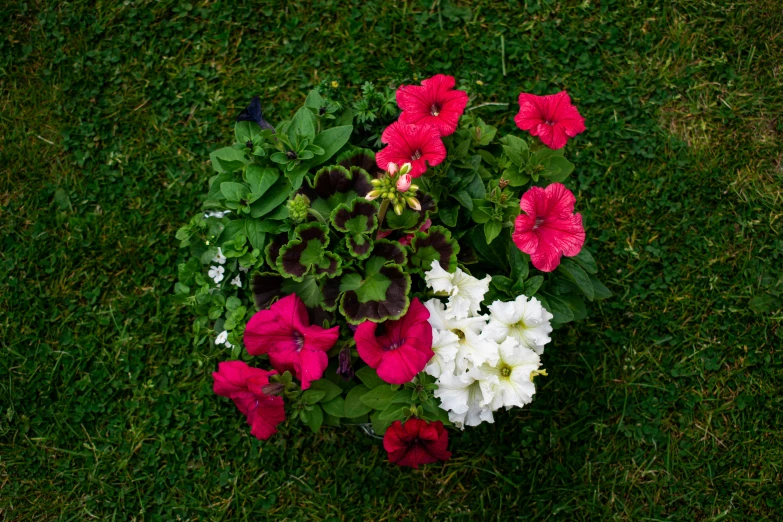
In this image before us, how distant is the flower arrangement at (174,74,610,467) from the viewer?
6.36 feet

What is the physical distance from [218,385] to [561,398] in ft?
5.29

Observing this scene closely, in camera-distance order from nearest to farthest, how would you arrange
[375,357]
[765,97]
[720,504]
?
[375,357] < [720,504] < [765,97]

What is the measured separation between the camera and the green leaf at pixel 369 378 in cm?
213

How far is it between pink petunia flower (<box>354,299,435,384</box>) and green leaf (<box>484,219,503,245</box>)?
32 cm

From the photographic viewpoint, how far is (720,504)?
9.18ft

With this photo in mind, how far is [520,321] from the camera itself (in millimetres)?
1992

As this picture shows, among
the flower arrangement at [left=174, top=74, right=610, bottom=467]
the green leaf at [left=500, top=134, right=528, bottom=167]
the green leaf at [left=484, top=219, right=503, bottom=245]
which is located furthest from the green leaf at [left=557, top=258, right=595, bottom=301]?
the green leaf at [left=500, top=134, right=528, bottom=167]

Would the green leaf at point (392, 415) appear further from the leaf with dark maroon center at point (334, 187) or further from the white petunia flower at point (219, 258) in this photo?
the white petunia flower at point (219, 258)

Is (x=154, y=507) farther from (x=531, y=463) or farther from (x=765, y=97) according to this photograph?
(x=765, y=97)

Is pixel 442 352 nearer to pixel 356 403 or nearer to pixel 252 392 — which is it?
pixel 356 403

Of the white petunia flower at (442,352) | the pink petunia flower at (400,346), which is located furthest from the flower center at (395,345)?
the white petunia flower at (442,352)

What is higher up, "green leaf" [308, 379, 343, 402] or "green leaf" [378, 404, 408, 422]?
"green leaf" [378, 404, 408, 422]

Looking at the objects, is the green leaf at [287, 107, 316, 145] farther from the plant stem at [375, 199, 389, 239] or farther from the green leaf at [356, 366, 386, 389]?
the green leaf at [356, 366, 386, 389]

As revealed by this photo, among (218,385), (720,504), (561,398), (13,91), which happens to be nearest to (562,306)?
(561,398)
